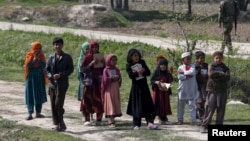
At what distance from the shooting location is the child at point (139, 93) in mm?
13602

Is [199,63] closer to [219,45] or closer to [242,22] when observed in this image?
[219,45]

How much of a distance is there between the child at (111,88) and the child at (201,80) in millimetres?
1509

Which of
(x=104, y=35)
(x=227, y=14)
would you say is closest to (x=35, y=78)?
(x=227, y=14)

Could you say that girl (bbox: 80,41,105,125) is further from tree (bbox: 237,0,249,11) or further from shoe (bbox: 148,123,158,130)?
tree (bbox: 237,0,249,11)

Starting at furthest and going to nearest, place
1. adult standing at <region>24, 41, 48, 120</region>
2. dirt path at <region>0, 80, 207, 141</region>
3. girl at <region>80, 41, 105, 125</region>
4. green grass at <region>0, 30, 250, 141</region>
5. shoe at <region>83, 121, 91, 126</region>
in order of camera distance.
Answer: green grass at <region>0, 30, 250, 141</region> → adult standing at <region>24, 41, 48, 120</region> → shoe at <region>83, 121, 91, 126</region> → girl at <region>80, 41, 105, 125</region> → dirt path at <region>0, 80, 207, 141</region>

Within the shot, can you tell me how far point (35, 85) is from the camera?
48.9 ft

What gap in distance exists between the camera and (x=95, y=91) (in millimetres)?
14281

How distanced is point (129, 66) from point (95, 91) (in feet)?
3.29

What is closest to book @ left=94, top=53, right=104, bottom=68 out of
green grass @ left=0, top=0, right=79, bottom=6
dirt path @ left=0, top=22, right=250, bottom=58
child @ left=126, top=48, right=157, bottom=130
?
child @ left=126, top=48, right=157, bottom=130

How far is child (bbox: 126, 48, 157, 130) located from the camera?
13.6 meters

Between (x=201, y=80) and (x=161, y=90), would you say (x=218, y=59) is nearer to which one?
(x=201, y=80)

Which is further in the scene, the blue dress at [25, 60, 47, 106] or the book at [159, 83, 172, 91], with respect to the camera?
the blue dress at [25, 60, 47, 106]

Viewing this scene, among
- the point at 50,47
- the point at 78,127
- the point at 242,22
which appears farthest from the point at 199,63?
the point at 242,22

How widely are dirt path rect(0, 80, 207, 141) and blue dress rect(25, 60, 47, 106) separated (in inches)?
15.7
